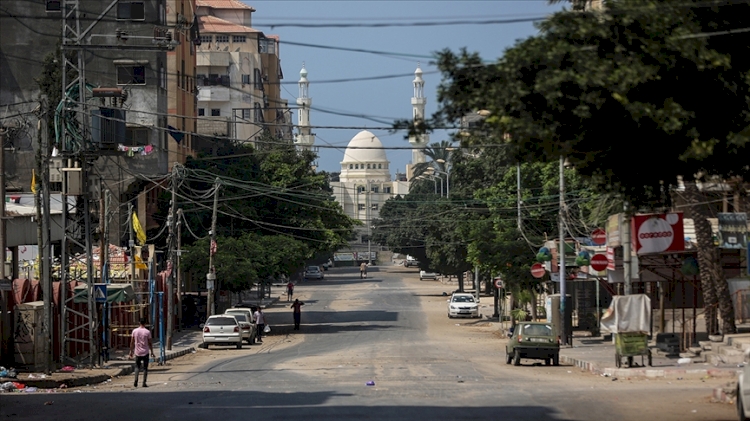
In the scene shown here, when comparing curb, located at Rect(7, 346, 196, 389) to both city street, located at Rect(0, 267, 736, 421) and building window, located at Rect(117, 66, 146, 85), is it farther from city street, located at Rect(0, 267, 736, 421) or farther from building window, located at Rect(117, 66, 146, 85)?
building window, located at Rect(117, 66, 146, 85)

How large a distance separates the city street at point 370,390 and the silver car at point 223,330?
479 mm

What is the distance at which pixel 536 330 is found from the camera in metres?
29.2

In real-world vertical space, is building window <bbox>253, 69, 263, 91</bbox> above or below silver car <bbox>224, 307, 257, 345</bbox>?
above

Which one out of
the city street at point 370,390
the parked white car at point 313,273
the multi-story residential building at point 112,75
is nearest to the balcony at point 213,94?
the parked white car at point 313,273

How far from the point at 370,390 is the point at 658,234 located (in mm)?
11858

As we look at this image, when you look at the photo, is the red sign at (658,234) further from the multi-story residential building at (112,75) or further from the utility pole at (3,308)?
the multi-story residential building at (112,75)

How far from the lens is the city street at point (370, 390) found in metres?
16.1

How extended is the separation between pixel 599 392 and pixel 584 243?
22.2m

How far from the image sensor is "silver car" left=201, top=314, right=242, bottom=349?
41.2 m

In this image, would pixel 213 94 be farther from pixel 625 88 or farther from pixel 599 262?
pixel 625 88

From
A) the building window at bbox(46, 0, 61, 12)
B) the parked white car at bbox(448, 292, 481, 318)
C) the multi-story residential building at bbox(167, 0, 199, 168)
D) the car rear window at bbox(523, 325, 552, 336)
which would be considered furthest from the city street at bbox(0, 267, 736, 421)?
the multi-story residential building at bbox(167, 0, 199, 168)

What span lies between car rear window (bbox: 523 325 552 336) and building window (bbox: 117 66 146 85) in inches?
1161

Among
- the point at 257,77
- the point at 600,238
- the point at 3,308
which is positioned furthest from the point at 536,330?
the point at 257,77

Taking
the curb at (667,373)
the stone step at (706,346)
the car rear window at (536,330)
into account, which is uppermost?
the car rear window at (536,330)
